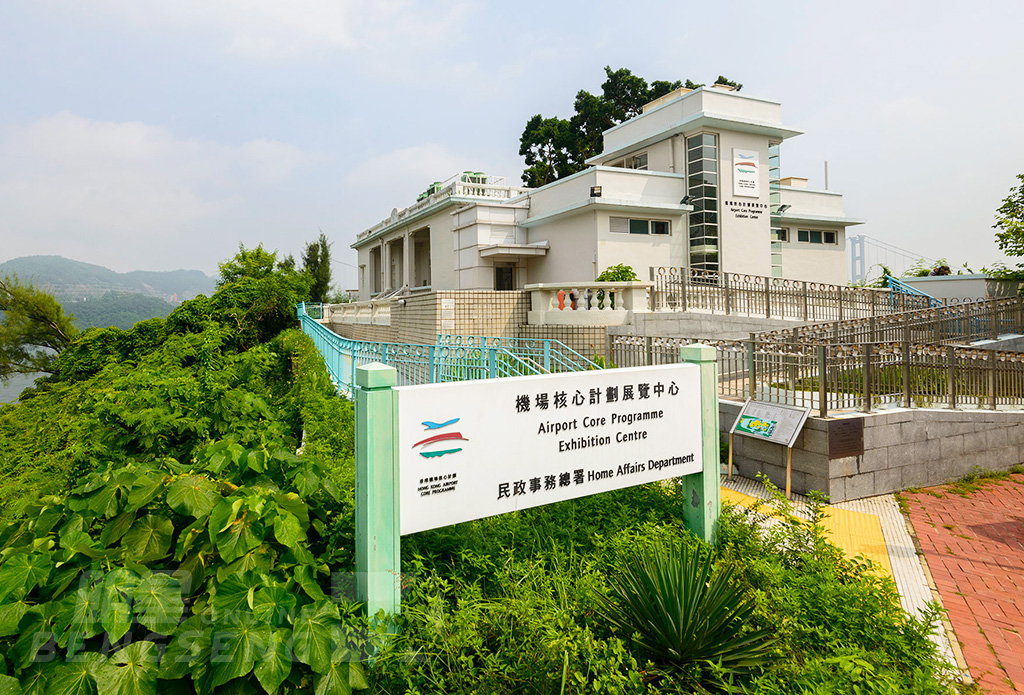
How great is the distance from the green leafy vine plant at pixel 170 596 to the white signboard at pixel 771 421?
6201 millimetres

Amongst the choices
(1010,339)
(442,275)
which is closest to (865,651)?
(1010,339)

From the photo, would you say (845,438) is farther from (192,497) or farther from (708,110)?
(708,110)

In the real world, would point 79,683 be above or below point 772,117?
below

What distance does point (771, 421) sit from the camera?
7992mm

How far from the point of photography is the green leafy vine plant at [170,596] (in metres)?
2.53

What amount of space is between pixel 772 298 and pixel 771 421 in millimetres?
10067

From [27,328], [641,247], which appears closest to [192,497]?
[641,247]

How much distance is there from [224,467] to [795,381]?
7.24 metres

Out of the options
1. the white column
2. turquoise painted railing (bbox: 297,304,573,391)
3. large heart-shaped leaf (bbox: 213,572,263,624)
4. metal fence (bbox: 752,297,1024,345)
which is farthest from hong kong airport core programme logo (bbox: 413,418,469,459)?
the white column

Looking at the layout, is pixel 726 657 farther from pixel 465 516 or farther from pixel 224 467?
pixel 224 467

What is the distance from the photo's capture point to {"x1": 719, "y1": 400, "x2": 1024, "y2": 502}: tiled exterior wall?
751cm

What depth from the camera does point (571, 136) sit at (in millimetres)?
40969

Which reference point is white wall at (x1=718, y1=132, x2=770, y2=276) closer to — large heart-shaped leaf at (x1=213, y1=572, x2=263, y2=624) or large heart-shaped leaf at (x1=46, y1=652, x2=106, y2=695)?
large heart-shaped leaf at (x1=213, y1=572, x2=263, y2=624)

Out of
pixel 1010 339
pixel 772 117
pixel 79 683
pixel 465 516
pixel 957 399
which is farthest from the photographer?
pixel 772 117
